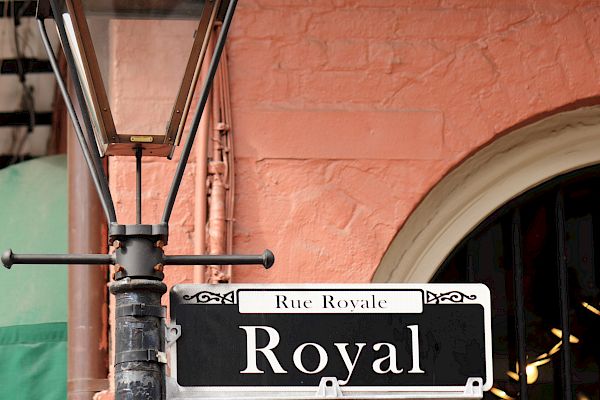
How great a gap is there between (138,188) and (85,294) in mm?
1359

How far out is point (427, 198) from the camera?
13.3 ft

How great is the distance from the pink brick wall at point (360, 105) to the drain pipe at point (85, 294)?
1.42 ft

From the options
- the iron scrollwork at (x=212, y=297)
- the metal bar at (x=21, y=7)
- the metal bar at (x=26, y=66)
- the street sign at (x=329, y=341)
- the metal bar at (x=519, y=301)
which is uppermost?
the metal bar at (x=21, y=7)

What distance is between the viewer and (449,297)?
3164 millimetres

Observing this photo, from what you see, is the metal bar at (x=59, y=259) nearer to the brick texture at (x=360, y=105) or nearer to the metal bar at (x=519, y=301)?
the brick texture at (x=360, y=105)

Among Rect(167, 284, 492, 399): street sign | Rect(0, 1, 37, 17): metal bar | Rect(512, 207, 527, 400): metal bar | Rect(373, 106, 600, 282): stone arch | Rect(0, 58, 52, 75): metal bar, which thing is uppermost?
Rect(0, 1, 37, 17): metal bar

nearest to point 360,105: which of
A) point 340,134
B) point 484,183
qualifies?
point 340,134

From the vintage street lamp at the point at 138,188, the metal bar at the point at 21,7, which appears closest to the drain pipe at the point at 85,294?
the metal bar at the point at 21,7

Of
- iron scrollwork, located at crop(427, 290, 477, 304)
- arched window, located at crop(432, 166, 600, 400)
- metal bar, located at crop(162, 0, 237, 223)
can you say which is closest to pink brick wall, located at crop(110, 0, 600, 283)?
arched window, located at crop(432, 166, 600, 400)

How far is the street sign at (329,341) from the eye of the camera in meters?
3.04

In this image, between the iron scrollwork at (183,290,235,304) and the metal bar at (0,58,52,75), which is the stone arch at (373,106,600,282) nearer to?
the iron scrollwork at (183,290,235,304)

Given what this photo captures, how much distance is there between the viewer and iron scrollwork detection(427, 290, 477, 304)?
10.4ft

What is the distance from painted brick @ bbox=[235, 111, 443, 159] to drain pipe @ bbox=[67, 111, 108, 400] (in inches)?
24.4

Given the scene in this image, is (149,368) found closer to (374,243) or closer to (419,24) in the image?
(374,243)
